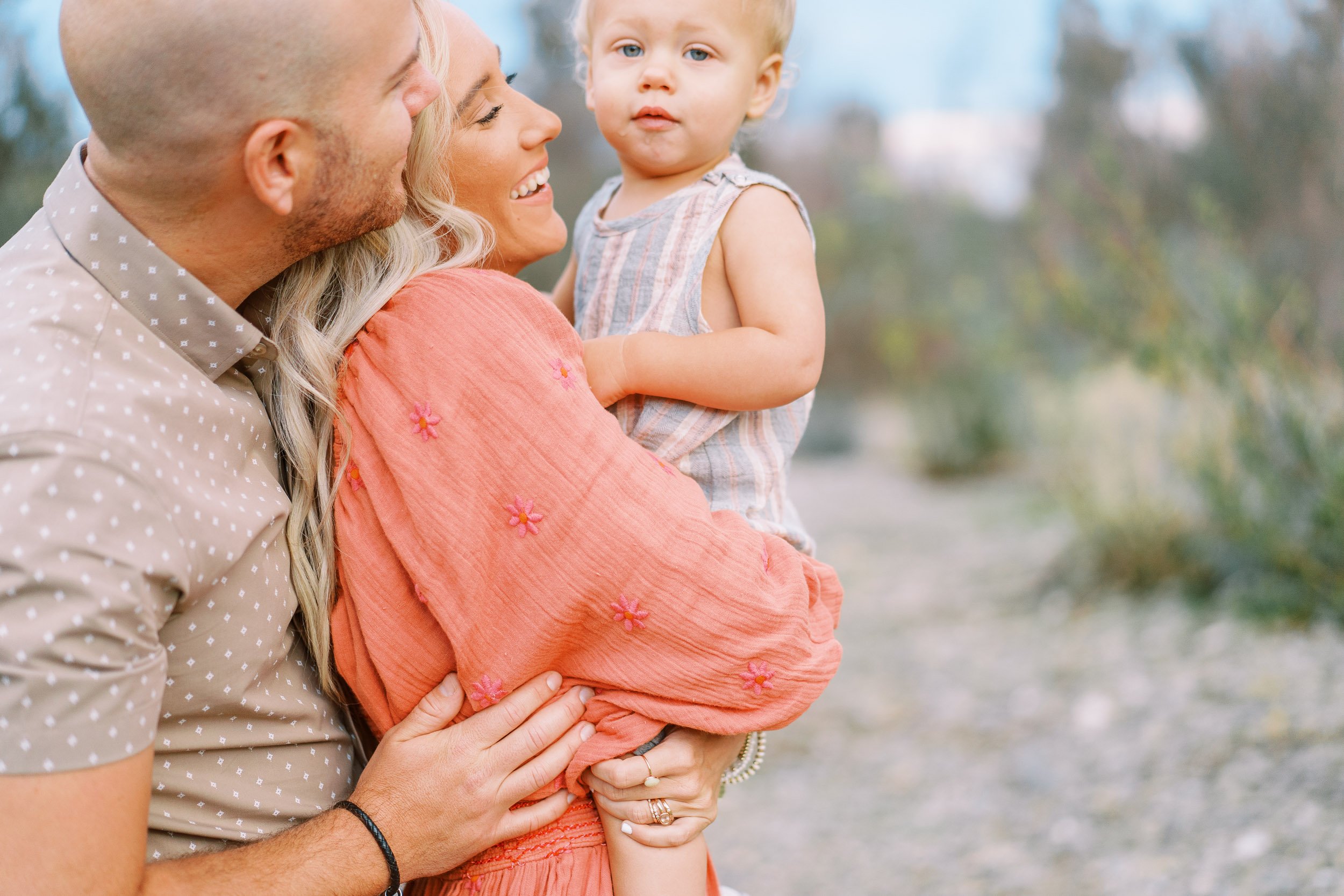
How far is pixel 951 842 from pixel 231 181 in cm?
377

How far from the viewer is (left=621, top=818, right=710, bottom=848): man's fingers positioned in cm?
157

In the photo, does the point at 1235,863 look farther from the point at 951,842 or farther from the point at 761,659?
the point at 761,659

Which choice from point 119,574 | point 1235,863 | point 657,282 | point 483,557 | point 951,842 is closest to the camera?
point 119,574

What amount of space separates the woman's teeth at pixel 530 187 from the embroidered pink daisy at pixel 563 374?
457 mm

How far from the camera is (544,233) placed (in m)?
1.88

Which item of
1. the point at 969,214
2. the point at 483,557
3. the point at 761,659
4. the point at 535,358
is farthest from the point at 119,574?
the point at 969,214

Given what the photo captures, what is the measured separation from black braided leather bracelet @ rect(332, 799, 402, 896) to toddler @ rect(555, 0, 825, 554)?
696 millimetres

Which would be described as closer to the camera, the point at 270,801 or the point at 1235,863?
the point at 270,801

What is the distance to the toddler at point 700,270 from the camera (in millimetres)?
1727

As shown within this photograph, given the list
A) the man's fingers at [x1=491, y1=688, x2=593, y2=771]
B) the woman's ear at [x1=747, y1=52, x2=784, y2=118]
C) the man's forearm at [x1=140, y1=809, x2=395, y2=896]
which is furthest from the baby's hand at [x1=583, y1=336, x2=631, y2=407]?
the man's forearm at [x1=140, y1=809, x2=395, y2=896]

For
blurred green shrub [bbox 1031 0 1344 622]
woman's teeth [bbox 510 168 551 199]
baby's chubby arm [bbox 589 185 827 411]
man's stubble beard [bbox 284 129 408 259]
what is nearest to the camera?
man's stubble beard [bbox 284 129 408 259]

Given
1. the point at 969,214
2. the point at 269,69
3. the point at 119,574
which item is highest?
the point at 269,69

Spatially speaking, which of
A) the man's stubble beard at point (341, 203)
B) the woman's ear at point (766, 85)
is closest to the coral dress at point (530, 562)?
the man's stubble beard at point (341, 203)

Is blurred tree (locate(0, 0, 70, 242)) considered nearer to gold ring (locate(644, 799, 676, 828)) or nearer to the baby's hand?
the baby's hand
